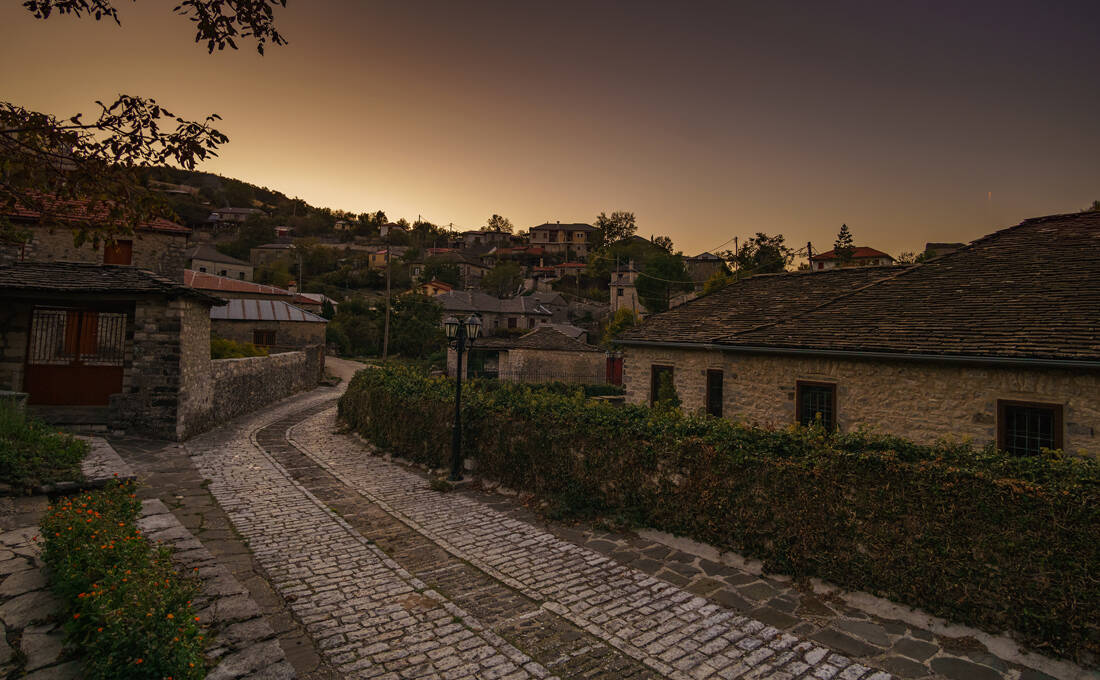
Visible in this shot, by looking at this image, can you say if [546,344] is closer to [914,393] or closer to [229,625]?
[914,393]

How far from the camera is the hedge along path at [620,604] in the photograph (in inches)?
199

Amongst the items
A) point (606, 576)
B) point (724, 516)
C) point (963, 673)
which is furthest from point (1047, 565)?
Answer: point (606, 576)

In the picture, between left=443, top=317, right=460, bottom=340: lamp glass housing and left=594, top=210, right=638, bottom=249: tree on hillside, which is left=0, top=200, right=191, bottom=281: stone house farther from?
left=594, top=210, right=638, bottom=249: tree on hillside

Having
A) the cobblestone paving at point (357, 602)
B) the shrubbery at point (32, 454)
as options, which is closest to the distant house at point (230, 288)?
the shrubbery at point (32, 454)

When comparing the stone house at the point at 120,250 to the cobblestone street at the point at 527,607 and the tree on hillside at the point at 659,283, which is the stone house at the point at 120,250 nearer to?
the cobblestone street at the point at 527,607

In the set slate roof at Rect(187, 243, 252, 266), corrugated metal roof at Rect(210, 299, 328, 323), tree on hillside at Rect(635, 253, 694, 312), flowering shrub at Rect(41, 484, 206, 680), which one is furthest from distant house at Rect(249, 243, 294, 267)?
flowering shrub at Rect(41, 484, 206, 680)

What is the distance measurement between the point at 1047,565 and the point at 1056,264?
31.4 ft

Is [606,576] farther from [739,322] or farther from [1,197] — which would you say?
[739,322]

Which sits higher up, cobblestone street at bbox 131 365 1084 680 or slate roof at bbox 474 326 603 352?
slate roof at bbox 474 326 603 352

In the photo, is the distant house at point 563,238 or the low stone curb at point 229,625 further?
the distant house at point 563,238

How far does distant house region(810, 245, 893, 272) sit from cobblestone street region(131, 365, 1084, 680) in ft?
161

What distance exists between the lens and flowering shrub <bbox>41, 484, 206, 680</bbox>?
3.44 m

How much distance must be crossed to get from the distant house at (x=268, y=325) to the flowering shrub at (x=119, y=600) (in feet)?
104

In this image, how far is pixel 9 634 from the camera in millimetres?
3943
